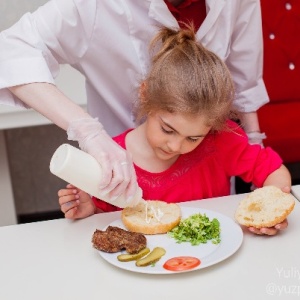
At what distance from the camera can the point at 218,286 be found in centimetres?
87

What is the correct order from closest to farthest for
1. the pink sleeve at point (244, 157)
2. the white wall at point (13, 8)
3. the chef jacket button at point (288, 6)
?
the pink sleeve at point (244, 157) < the chef jacket button at point (288, 6) < the white wall at point (13, 8)

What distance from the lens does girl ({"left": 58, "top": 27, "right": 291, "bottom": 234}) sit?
1.18 meters

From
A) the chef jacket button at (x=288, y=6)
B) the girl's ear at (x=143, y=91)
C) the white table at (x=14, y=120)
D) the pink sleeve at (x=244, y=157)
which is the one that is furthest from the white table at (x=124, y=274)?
the chef jacket button at (x=288, y=6)

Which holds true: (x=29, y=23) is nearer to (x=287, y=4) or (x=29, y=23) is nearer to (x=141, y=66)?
(x=141, y=66)

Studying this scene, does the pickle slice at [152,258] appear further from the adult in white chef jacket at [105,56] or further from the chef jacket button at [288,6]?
the chef jacket button at [288,6]

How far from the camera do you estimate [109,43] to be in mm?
1351

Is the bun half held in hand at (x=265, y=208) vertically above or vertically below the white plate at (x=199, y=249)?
above

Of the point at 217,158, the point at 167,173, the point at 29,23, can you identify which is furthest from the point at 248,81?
the point at 29,23

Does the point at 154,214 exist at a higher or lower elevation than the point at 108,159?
lower

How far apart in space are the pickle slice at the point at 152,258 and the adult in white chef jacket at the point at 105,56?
13cm

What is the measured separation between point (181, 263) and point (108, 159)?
24 centimetres

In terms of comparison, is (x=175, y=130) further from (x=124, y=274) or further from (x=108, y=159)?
(x=124, y=274)

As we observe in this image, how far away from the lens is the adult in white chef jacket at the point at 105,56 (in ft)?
3.83

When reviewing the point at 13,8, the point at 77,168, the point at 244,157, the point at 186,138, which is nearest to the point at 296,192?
the point at 244,157
